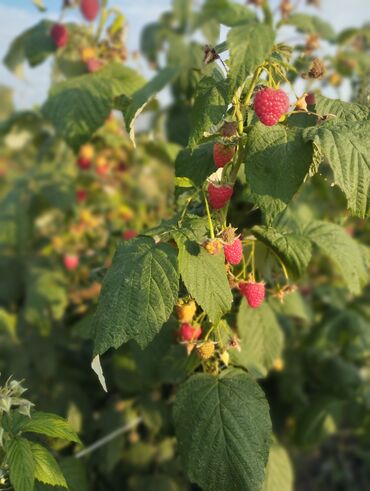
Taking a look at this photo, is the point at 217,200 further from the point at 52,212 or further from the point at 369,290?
the point at 369,290

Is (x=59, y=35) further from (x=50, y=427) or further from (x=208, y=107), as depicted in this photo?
(x=50, y=427)

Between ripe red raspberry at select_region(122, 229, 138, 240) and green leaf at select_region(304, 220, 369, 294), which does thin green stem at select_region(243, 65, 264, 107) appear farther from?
ripe red raspberry at select_region(122, 229, 138, 240)

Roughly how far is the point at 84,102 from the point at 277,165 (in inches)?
33.7

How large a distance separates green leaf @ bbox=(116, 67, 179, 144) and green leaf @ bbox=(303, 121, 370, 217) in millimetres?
361

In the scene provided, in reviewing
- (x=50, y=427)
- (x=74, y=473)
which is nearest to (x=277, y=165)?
(x=50, y=427)

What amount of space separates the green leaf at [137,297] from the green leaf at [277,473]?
667 mm

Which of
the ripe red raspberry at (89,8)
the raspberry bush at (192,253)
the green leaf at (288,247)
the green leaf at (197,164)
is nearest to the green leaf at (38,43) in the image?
the raspberry bush at (192,253)

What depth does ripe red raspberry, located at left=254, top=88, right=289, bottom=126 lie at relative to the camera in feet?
3.37

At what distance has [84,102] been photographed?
5.70 feet

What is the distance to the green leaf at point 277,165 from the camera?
1035 millimetres

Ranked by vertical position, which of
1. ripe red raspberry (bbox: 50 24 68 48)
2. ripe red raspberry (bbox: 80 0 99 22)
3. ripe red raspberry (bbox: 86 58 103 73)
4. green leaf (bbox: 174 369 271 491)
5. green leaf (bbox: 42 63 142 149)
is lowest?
green leaf (bbox: 174 369 271 491)

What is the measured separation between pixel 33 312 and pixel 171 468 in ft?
2.41

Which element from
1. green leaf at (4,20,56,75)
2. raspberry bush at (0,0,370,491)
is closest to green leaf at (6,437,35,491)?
raspberry bush at (0,0,370,491)

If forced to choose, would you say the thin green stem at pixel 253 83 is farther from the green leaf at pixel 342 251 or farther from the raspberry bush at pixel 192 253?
the green leaf at pixel 342 251
